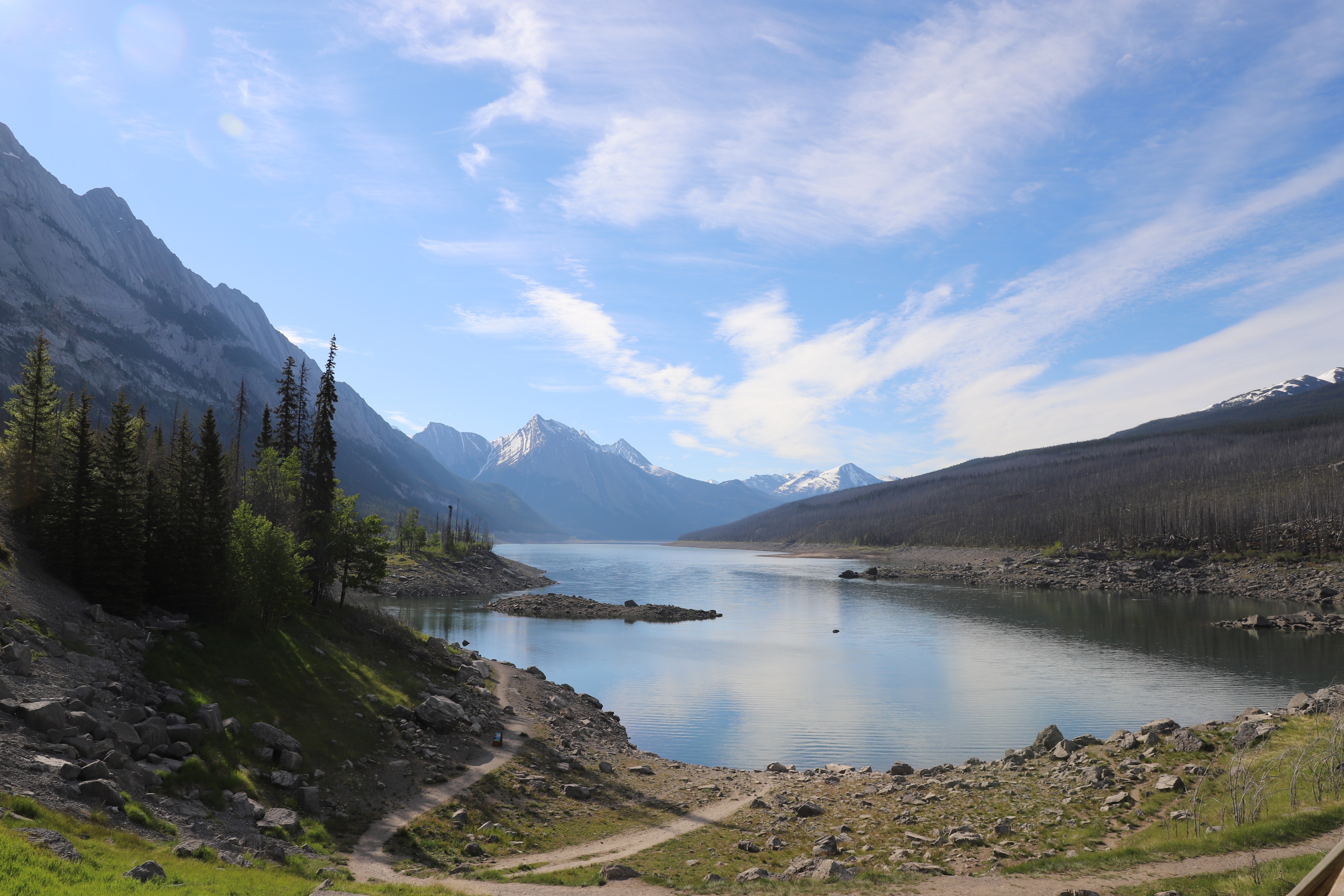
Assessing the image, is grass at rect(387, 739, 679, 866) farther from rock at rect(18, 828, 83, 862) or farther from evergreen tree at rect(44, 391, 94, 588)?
evergreen tree at rect(44, 391, 94, 588)

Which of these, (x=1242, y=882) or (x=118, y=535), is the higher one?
(x=118, y=535)

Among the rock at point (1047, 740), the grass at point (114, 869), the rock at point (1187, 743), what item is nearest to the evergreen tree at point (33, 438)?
the grass at point (114, 869)

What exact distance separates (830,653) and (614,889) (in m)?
57.0

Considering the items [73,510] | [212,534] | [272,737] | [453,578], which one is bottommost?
[453,578]

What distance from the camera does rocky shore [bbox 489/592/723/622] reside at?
101312mm

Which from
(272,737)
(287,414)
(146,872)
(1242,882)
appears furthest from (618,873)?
(287,414)

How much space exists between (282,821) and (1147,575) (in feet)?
518

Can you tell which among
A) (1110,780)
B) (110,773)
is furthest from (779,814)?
(110,773)

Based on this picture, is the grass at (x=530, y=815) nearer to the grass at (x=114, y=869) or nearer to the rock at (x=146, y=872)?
the grass at (x=114, y=869)

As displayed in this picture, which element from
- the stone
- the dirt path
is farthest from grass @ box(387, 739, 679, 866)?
the dirt path

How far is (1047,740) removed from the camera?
3638 centimetres

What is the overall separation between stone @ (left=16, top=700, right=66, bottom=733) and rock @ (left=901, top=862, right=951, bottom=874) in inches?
1066

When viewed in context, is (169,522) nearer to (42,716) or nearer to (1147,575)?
(42,716)

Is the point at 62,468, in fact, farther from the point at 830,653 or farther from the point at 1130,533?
the point at 1130,533
